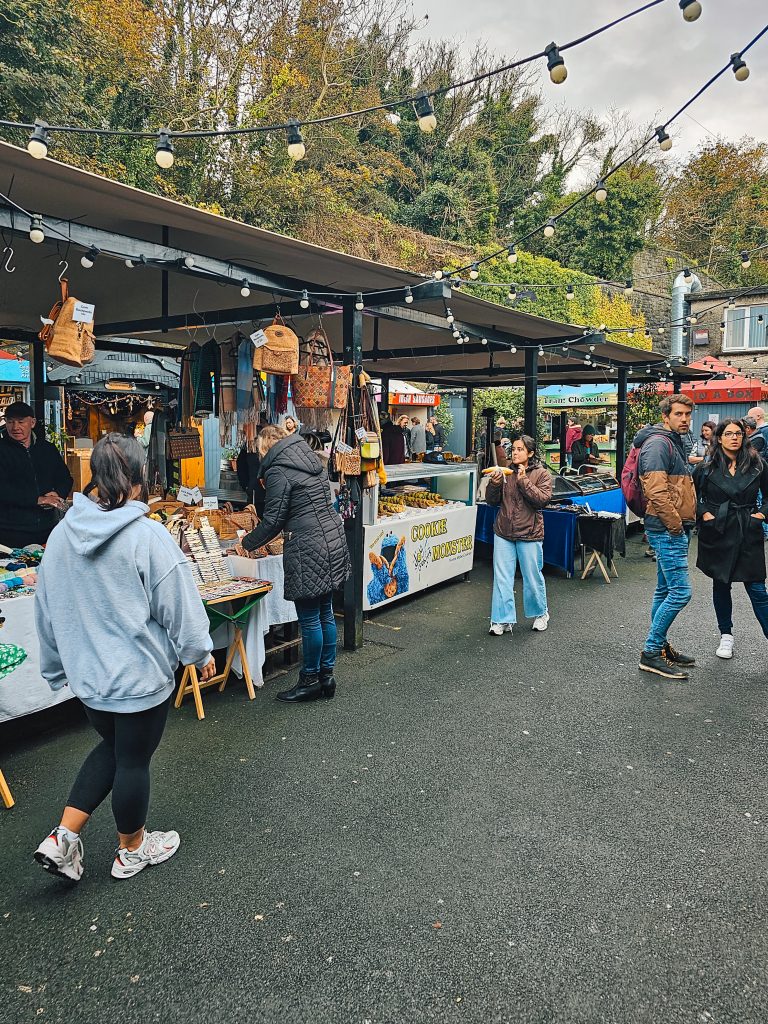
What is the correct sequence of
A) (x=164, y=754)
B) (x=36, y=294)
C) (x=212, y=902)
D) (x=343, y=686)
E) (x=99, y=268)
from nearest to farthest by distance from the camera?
1. (x=212, y=902)
2. (x=164, y=754)
3. (x=343, y=686)
4. (x=99, y=268)
5. (x=36, y=294)

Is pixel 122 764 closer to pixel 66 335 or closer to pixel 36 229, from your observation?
pixel 66 335

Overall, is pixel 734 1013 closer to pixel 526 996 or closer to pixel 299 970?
pixel 526 996

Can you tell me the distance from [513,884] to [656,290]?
3366 centimetres

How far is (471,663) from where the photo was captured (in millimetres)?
4914

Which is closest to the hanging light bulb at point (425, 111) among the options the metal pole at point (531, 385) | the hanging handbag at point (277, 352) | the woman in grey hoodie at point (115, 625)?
the hanging handbag at point (277, 352)

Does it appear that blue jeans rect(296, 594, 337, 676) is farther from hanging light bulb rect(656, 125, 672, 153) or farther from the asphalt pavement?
hanging light bulb rect(656, 125, 672, 153)

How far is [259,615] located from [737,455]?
349 cm

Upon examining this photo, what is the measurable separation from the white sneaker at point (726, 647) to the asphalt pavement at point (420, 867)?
46 centimetres

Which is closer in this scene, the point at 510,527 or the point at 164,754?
the point at 164,754

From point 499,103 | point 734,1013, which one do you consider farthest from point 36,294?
point 499,103

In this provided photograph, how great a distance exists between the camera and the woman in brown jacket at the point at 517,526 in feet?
17.8

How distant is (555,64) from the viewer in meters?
3.05

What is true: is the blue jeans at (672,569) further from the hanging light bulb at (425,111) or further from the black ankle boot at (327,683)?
the hanging light bulb at (425,111)

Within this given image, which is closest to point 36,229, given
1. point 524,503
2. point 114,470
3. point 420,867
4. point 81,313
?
point 81,313
